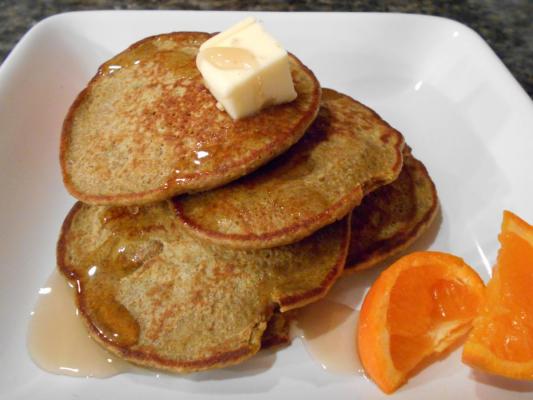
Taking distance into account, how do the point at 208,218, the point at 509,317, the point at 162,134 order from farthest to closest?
1. the point at 162,134
2. the point at 208,218
3. the point at 509,317

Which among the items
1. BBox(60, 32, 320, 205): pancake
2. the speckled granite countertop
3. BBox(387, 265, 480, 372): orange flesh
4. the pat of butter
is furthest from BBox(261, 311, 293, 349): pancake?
the speckled granite countertop

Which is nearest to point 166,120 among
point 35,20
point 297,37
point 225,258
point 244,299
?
point 225,258

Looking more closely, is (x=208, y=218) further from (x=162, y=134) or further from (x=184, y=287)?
(x=162, y=134)

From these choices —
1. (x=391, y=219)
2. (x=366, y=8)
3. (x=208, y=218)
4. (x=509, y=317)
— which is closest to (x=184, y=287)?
(x=208, y=218)

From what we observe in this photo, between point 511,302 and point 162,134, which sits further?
point 162,134

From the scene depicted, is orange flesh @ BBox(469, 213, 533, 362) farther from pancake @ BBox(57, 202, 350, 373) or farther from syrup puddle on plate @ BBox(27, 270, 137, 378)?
syrup puddle on plate @ BBox(27, 270, 137, 378)

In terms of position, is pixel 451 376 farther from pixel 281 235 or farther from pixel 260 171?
pixel 260 171

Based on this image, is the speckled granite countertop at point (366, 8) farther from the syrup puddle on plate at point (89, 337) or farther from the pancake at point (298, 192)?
the syrup puddle on plate at point (89, 337)
